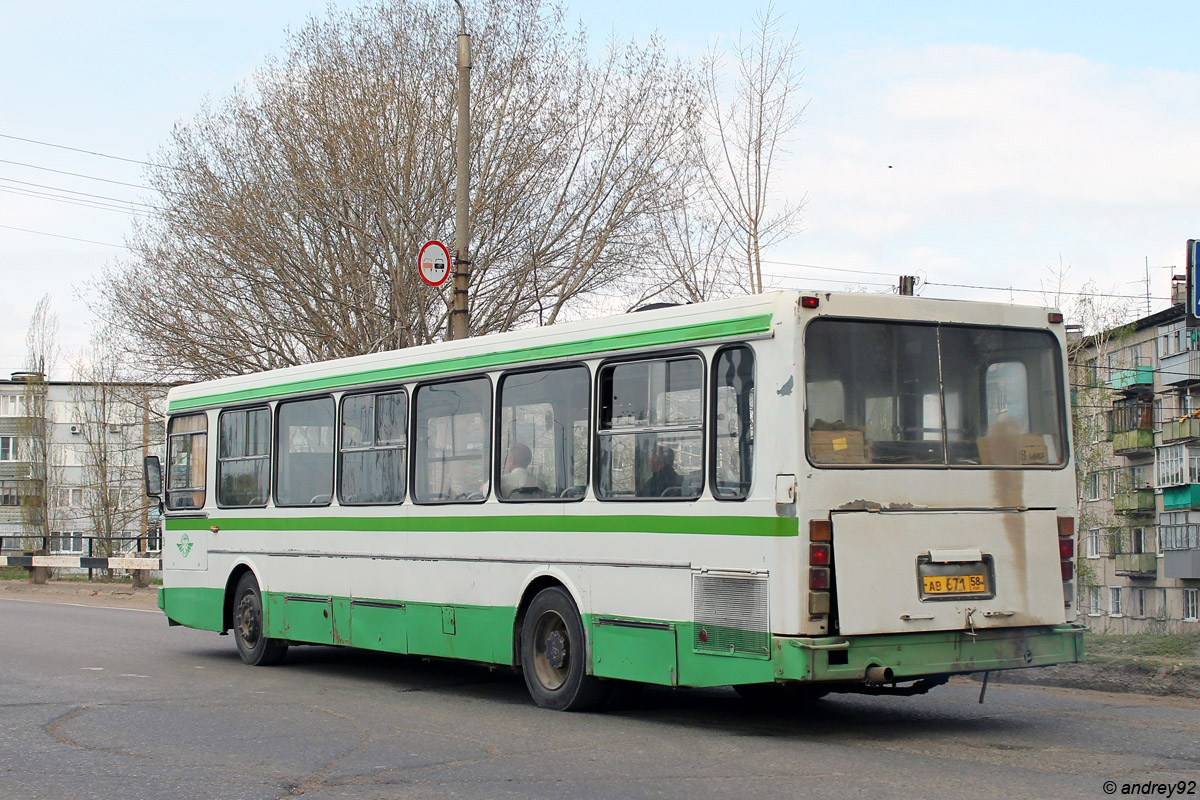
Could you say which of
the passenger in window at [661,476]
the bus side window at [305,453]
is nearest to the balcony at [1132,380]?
the bus side window at [305,453]

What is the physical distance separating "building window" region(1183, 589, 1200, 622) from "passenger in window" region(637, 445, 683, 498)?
64.3 metres

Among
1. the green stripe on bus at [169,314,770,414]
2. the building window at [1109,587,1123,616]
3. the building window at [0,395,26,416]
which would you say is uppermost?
the building window at [0,395,26,416]

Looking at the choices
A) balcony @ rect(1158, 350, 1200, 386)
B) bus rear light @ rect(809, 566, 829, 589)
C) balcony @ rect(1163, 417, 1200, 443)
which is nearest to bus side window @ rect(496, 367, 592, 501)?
bus rear light @ rect(809, 566, 829, 589)

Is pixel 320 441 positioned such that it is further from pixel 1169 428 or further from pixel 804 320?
pixel 1169 428

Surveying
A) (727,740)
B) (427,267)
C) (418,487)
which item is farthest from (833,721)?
(427,267)

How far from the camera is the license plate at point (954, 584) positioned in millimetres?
8641

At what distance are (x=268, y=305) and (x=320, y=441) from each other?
17.1 meters

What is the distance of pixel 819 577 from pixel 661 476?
55.0 inches

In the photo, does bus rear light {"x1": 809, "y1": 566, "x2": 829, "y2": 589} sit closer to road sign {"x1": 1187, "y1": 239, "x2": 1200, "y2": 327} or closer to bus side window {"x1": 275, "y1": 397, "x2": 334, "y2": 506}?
road sign {"x1": 1187, "y1": 239, "x2": 1200, "y2": 327}

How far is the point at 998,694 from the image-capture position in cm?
1085

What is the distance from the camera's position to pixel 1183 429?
→ 65.9 m

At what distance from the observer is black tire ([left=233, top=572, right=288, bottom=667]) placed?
45.4ft

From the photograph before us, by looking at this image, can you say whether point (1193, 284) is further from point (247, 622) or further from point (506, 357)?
point (247, 622)

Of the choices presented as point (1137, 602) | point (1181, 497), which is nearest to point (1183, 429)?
point (1181, 497)
